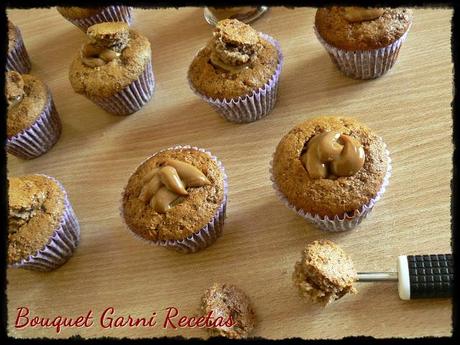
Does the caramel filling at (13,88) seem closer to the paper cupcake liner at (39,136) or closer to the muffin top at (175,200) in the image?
the paper cupcake liner at (39,136)

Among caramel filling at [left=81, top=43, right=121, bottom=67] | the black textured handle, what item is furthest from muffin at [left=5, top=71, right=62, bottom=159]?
the black textured handle

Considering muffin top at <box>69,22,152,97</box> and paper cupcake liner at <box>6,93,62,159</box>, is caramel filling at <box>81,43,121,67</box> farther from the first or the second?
paper cupcake liner at <box>6,93,62,159</box>

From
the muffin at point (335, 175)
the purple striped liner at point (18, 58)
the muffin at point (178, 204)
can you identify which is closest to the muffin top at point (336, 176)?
the muffin at point (335, 175)

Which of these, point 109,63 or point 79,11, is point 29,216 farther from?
point 79,11

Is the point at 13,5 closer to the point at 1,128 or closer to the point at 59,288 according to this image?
the point at 1,128

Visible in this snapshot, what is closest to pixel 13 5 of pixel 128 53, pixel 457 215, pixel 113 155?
pixel 128 53

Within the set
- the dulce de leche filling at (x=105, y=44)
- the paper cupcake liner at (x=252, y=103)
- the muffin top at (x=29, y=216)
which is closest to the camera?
the muffin top at (x=29, y=216)

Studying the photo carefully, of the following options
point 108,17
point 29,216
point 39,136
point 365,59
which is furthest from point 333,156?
point 108,17

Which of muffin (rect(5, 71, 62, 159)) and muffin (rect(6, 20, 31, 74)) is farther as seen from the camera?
muffin (rect(6, 20, 31, 74))
